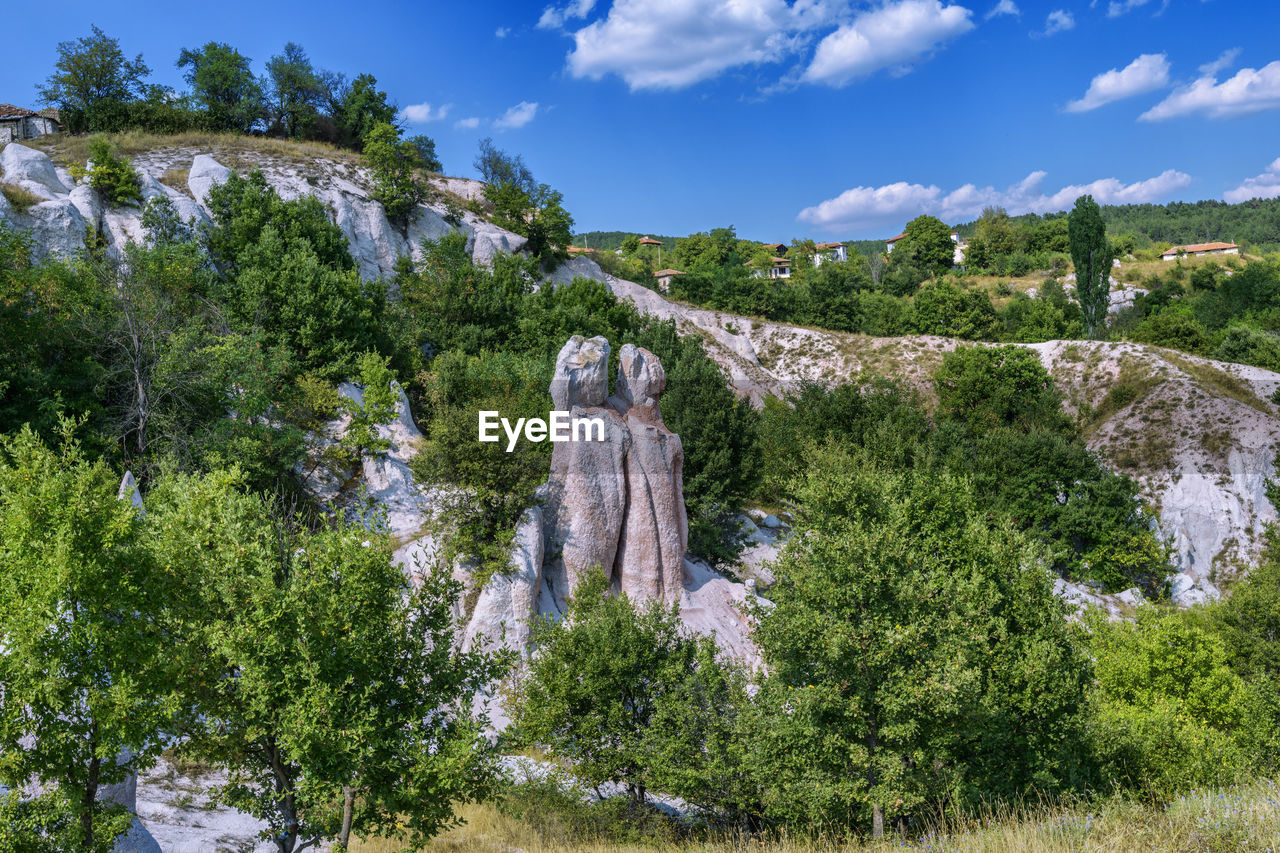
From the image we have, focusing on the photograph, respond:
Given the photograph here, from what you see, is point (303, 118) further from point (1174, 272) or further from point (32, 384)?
point (1174, 272)

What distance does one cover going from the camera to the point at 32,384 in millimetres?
21234

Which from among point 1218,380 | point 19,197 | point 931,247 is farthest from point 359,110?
point 931,247

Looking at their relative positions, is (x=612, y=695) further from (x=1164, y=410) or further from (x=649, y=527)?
(x=1164, y=410)

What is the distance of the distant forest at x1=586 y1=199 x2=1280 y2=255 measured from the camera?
14325 centimetres

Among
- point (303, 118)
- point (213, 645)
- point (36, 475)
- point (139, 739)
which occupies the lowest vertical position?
point (139, 739)

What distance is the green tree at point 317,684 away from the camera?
7641mm

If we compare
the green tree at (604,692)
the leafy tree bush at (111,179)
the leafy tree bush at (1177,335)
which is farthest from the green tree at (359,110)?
the leafy tree bush at (1177,335)

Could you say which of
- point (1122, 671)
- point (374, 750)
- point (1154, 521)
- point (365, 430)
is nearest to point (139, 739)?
point (374, 750)

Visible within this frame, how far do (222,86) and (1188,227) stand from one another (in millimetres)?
180515

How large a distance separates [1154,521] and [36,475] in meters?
48.4

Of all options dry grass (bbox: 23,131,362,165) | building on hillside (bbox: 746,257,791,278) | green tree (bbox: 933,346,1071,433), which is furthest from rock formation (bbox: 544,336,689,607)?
building on hillside (bbox: 746,257,791,278)

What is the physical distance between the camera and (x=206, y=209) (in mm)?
37500

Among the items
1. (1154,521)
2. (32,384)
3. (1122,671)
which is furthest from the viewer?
(1154,521)

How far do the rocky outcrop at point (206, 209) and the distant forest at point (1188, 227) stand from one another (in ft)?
275
